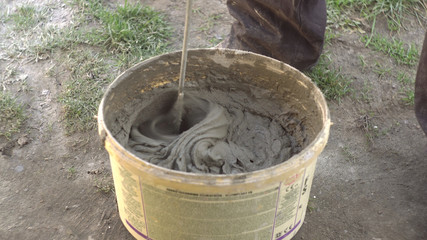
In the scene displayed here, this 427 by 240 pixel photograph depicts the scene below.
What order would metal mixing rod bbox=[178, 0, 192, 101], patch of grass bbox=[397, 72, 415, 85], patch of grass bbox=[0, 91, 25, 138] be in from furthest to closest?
patch of grass bbox=[397, 72, 415, 85] < patch of grass bbox=[0, 91, 25, 138] < metal mixing rod bbox=[178, 0, 192, 101]

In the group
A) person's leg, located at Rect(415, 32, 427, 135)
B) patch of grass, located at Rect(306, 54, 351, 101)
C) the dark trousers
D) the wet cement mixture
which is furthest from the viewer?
patch of grass, located at Rect(306, 54, 351, 101)

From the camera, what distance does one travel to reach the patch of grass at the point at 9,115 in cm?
221

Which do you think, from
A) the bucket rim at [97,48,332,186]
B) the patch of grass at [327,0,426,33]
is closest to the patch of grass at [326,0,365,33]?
the patch of grass at [327,0,426,33]

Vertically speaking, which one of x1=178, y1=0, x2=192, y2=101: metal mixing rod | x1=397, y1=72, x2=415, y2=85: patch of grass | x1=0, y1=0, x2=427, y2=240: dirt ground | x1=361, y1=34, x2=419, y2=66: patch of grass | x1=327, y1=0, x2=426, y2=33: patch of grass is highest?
x1=178, y1=0, x2=192, y2=101: metal mixing rod

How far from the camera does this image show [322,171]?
209cm

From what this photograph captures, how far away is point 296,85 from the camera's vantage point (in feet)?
5.61

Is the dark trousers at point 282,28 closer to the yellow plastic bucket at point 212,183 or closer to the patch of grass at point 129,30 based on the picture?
the patch of grass at point 129,30

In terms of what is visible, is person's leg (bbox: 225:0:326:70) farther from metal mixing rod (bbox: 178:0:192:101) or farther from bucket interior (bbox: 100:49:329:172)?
metal mixing rod (bbox: 178:0:192:101)

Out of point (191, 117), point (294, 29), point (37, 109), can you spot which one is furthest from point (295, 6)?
point (37, 109)

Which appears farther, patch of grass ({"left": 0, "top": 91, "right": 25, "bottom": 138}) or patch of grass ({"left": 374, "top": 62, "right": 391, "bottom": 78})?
patch of grass ({"left": 374, "top": 62, "right": 391, "bottom": 78})

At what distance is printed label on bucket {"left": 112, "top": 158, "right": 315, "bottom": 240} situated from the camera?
4.30 feet

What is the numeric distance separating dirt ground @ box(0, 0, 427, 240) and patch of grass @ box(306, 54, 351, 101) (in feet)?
0.15

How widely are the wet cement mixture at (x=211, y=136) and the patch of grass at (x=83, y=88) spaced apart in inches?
22.1

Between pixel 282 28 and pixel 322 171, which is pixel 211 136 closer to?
pixel 322 171
